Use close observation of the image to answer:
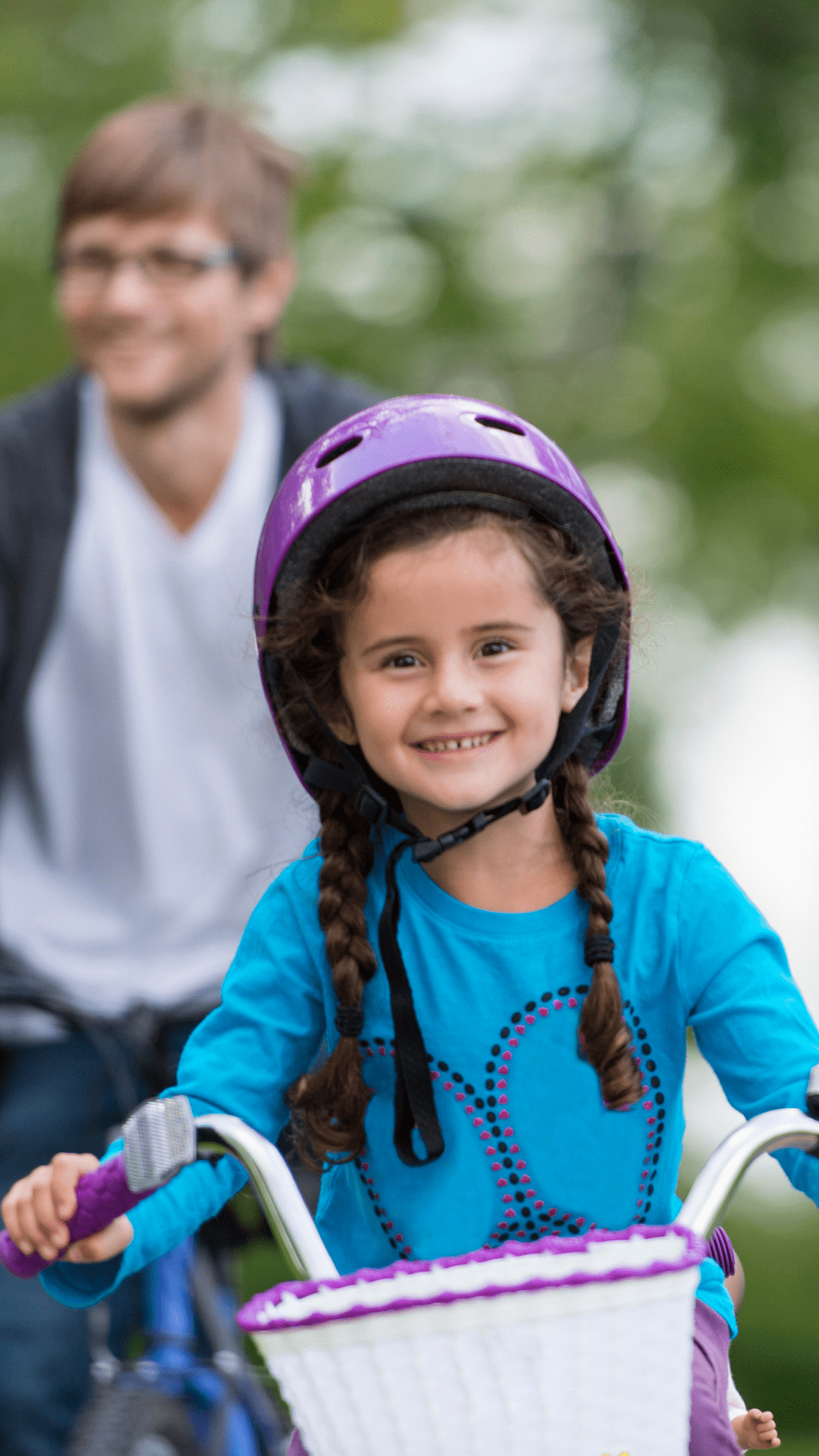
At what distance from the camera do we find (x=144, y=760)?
3.40 meters

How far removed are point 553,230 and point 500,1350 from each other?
11.4 metres

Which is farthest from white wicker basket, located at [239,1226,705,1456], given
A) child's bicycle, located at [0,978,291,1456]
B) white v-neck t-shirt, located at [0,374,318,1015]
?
white v-neck t-shirt, located at [0,374,318,1015]

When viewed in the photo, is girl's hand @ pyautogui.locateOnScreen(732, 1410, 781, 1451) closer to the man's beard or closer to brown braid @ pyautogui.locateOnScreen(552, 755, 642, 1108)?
brown braid @ pyautogui.locateOnScreen(552, 755, 642, 1108)

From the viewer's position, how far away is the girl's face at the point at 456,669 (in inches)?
75.1

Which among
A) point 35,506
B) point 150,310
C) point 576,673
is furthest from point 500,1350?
point 150,310

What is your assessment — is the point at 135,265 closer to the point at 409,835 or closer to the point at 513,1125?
the point at 409,835

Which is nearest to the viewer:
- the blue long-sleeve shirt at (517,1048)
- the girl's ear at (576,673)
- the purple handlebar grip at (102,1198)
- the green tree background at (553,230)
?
the purple handlebar grip at (102,1198)

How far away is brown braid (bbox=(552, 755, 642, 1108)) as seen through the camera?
1.87 metres

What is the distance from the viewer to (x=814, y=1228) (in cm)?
1095

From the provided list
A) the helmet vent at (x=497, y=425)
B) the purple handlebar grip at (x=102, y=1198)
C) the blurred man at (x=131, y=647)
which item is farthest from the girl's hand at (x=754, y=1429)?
the blurred man at (x=131, y=647)

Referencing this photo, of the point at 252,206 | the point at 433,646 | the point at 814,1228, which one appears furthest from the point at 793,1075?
the point at 814,1228

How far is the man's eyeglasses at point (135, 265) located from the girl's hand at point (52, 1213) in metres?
2.48

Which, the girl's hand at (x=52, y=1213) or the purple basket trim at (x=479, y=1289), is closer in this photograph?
the purple basket trim at (x=479, y=1289)

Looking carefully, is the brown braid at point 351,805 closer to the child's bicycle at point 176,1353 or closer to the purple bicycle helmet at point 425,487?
the purple bicycle helmet at point 425,487
